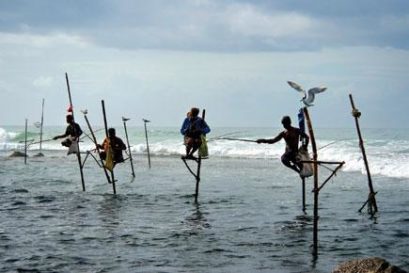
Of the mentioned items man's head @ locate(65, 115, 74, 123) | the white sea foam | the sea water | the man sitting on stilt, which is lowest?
the sea water

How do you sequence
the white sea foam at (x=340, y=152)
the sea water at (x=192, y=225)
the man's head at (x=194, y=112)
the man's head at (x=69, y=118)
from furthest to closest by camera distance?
1. the white sea foam at (x=340, y=152)
2. the man's head at (x=69, y=118)
3. the man's head at (x=194, y=112)
4. the sea water at (x=192, y=225)

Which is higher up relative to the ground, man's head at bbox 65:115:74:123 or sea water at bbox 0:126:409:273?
man's head at bbox 65:115:74:123

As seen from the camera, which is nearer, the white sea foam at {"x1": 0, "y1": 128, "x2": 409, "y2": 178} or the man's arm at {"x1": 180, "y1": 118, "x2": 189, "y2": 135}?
the man's arm at {"x1": 180, "y1": 118, "x2": 189, "y2": 135}

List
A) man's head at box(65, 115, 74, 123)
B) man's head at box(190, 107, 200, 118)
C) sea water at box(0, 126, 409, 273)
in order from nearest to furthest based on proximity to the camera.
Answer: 1. sea water at box(0, 126, 409, 273)
2. man's head at box(190, 107, 200, 118)
3. man's head at box(65, 115, 74, 123)

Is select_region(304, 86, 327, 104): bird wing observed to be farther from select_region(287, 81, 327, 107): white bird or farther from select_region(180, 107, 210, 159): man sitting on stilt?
select_region(180, 107, 210, 159): man sitting on stilt

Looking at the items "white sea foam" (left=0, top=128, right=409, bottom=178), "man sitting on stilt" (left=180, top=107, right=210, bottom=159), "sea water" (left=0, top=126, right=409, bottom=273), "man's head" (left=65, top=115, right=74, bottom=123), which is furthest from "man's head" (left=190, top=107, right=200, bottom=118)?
"white sea foam" (left=0, top=128, right=409, bottom=178)

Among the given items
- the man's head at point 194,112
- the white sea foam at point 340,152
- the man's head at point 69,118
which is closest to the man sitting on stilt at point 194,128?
the man's head at point 194,112

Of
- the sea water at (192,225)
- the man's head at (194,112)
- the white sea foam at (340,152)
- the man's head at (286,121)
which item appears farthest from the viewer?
the white sea foam at (340,152)

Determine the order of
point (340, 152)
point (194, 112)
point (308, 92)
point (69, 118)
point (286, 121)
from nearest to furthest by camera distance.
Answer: point (308, 92) < point (286, 121) < point (194, 112) < point (69, 118) < point (340, 152)

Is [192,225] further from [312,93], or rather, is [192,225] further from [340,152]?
[340,152]

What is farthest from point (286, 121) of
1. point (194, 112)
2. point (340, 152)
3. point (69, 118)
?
point (340, 152)

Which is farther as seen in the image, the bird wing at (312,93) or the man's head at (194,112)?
the man's head at (194,112)

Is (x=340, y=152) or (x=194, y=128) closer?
(x=194, y=128)

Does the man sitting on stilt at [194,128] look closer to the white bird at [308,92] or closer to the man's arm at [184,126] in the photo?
the man's arm at [184,126]
